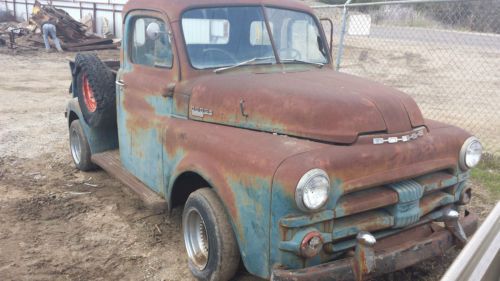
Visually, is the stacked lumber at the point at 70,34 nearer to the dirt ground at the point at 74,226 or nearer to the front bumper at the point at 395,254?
the dirt ground at the point at 74,226

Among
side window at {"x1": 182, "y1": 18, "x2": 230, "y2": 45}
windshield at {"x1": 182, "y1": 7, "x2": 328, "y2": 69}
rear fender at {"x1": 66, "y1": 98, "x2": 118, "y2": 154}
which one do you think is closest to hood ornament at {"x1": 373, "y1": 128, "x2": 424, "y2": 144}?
windshield at {"x1": 182, "y1": 7, "x2": 328, "y2": 69}

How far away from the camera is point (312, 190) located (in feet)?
8.60

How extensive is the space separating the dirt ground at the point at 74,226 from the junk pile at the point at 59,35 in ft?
40.5

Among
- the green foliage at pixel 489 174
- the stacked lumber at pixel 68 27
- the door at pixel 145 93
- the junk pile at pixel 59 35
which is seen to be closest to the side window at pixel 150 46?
the door at pixel 145 93

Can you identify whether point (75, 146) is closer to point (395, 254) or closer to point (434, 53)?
point (395, 254)

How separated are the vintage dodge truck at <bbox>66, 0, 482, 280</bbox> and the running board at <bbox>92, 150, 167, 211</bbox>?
2 cm

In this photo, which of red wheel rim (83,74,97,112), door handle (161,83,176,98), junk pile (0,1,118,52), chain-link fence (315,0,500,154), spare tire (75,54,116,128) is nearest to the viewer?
door handle (161,83,176,98)

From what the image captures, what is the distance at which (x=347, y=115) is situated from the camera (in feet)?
9.89

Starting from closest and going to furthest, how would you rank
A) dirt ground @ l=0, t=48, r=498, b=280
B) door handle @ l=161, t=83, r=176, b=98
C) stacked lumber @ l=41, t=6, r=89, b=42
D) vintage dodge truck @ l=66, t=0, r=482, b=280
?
1. vintage dodge truck @ l=66, t=0, r=482, b=280
2. dirt ground @ l=0, t=48, r=498, b=280
3. door handle @ l=161, t=83, r=176, b=98
4. stacked lumber @ l=41, t=6, r=89, b=42

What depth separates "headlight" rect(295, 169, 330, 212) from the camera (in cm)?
258

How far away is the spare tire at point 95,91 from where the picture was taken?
4.80 m

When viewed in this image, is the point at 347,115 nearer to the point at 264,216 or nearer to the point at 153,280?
the point at 264,216

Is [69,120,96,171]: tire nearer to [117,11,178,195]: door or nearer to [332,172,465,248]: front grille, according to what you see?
[117,11,178,195]: door

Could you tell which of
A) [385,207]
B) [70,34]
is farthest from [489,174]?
[70,34]
